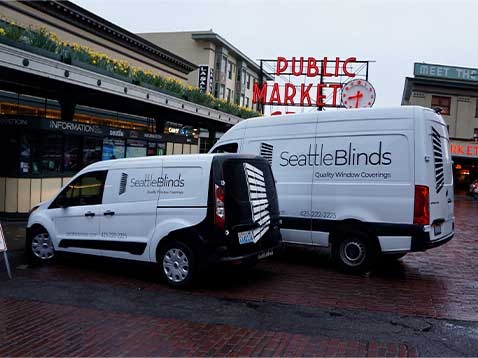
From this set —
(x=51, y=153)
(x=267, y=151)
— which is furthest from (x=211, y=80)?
(x=267, y=151)

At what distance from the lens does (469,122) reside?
4100 cm

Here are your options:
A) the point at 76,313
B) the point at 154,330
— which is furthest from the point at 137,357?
the point at 76,313

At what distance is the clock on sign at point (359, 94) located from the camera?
62.7 ft

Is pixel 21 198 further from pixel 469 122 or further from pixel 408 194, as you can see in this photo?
pixel 469 122

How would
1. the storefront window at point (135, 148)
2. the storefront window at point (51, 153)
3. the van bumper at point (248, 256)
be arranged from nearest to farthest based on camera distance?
the van bumper at point (248, 256) → the storefront window at point (51, 153) → the storefront window at point (135, 148)

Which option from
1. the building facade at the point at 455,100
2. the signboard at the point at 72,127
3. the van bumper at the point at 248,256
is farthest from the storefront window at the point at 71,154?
the building facade at the point at 455,100

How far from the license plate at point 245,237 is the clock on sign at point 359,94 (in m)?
12.7

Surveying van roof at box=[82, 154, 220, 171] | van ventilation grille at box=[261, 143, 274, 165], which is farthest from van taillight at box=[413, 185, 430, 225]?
van roof at box=[82, 154, 220, 171]

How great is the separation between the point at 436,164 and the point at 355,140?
1.34m

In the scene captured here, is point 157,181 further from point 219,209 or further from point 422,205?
point 422,205

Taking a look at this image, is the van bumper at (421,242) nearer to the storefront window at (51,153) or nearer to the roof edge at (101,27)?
the storefront window at (51,153)

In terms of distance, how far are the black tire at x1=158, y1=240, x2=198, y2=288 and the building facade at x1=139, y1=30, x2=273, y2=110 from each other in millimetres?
36309

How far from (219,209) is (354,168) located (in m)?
2.71

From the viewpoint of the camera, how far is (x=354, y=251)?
28.1 feet
